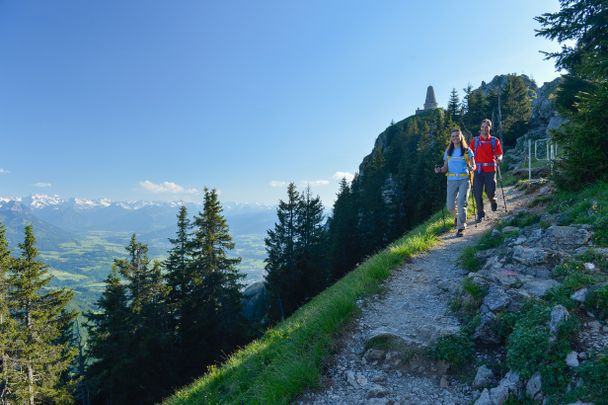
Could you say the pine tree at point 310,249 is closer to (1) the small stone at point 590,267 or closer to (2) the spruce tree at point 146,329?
(2) the spruce tree at point 146,329

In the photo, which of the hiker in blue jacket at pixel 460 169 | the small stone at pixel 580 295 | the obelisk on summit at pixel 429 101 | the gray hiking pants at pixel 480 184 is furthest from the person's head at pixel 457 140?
the obelisk on summit at pixel 429 101

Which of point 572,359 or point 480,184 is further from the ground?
point 480,184

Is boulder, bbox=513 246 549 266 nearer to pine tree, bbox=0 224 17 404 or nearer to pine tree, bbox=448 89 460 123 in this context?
pine tree, bbox=0 224 17 404

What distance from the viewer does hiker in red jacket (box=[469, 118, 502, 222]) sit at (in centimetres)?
1148

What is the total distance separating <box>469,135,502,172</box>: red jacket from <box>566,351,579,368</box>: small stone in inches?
371

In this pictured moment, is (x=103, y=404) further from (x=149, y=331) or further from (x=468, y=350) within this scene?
(x=468, y=350)

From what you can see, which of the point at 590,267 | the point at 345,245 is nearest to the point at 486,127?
the point at 590,267

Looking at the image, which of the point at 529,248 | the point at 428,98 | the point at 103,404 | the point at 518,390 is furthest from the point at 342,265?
the point at 428,98

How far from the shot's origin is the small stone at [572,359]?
3.41m

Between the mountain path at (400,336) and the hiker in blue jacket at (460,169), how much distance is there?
8.69ft

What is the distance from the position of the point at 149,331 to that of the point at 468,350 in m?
29.5

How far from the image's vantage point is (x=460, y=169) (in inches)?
425

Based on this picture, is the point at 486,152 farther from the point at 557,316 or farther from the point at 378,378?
the point at 378,378

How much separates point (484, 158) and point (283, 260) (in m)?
30.0
